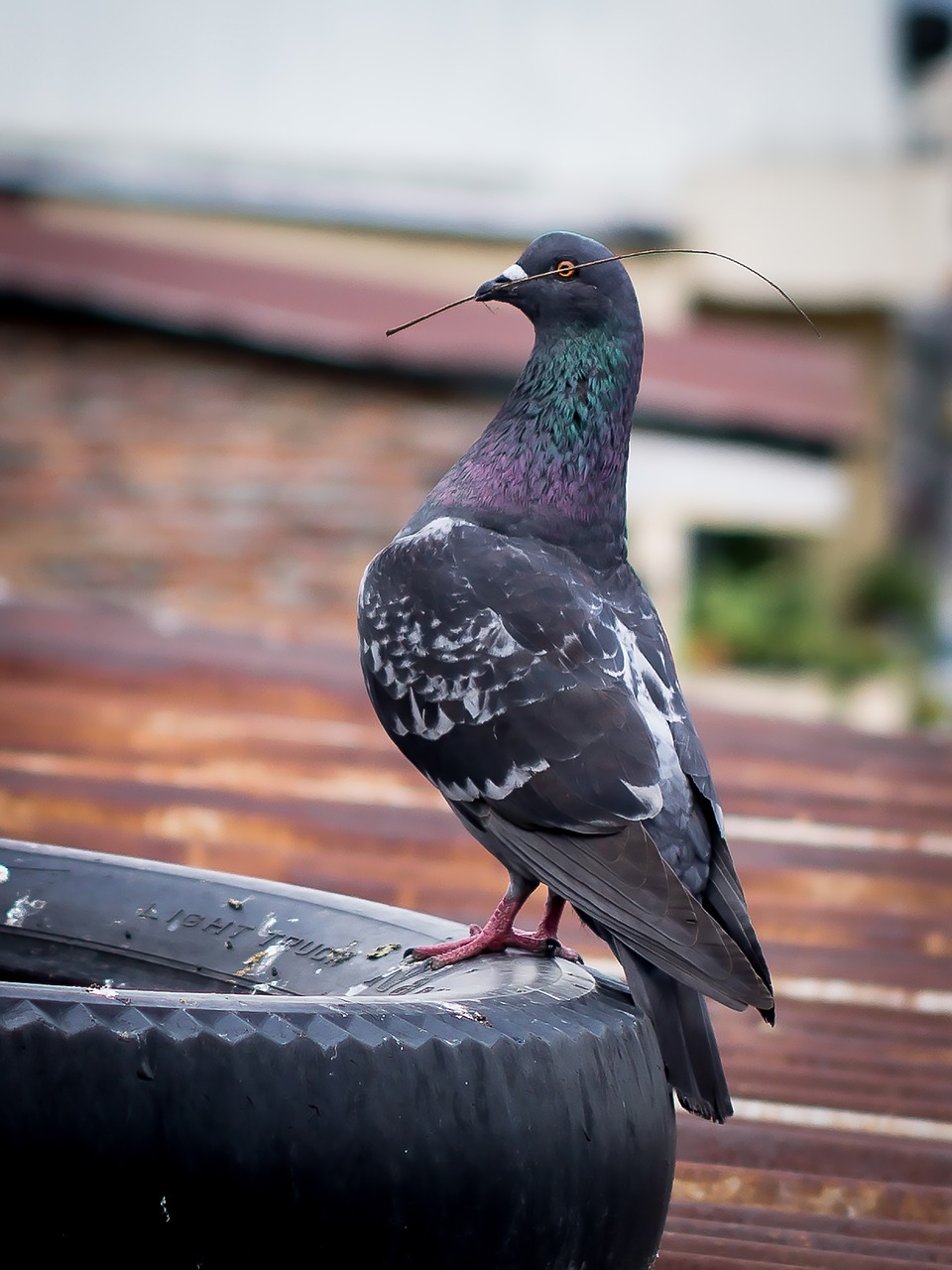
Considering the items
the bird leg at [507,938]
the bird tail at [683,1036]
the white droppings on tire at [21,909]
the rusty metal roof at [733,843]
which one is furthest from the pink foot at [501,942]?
the white droppings on tire at [21,909]

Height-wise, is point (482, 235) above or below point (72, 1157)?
above

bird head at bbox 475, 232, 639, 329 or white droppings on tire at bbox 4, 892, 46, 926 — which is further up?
bird head at bbox 475, 232, 639, 329

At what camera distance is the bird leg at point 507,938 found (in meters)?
2.48

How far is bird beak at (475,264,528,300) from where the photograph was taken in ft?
9.62

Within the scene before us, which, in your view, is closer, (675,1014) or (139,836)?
(675,1014)

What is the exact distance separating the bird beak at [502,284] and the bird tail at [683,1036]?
1.18 m

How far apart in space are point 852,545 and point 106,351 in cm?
941

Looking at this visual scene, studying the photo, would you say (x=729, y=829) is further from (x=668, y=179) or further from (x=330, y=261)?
(x=668, y=179)

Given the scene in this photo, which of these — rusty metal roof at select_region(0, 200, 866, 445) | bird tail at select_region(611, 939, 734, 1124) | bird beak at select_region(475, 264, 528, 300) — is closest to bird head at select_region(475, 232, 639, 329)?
bird beak at select_region(475, 264, 528, 300)

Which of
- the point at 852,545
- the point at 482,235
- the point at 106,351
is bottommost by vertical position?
the point at 852,545

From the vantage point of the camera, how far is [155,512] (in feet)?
35.0

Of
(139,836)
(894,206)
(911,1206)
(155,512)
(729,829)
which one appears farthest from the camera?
(894,206)

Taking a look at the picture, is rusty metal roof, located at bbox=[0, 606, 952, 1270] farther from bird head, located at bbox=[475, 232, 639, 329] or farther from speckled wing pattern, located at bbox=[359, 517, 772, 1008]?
bird head, located at bbox=[475, 232, 639, 329]

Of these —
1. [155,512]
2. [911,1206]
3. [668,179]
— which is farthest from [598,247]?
[668,179]
